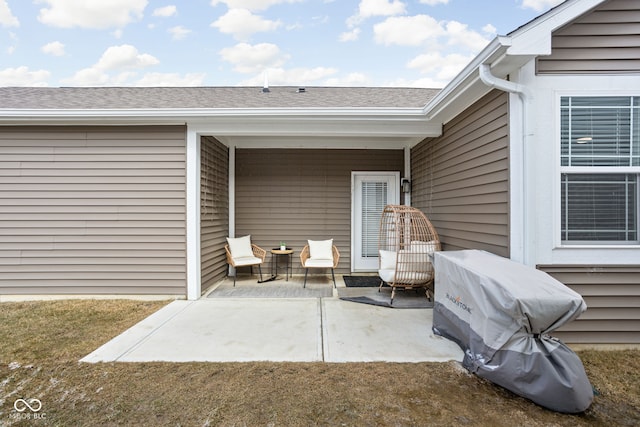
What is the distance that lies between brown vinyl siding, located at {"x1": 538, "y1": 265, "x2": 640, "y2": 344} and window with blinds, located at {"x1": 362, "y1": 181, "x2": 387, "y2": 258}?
339cm

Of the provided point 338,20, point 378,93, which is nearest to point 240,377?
point 378,93

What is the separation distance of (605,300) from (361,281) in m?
3.17

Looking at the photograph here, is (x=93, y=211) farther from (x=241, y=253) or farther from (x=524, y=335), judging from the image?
(x=524, y=335)

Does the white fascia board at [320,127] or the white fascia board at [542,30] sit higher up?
the white fascia board at [542,30]

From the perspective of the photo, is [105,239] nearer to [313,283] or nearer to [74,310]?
[74,310]

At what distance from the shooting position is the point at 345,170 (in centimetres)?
582

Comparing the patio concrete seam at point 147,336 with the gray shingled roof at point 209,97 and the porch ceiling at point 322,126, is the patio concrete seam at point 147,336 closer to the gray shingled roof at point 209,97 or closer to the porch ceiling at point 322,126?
the porch ceiling at point 322,126

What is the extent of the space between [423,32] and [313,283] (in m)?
7.90

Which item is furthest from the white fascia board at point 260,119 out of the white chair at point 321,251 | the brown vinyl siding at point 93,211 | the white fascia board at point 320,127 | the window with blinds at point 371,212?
the white chair at point 321,251

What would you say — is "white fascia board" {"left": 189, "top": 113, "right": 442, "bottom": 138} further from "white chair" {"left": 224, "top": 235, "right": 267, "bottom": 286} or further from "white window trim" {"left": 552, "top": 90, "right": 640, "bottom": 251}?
"white chair" {"left": 224, "top": 235, "right": 267, "bottom": 286}

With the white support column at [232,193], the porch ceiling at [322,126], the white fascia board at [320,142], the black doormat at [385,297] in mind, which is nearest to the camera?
the black doormat at [385,297]

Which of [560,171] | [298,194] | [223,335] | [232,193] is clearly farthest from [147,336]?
[560,171]

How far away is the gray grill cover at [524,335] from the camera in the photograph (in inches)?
A: 70.8

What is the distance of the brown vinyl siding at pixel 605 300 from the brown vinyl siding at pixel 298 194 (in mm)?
3587
